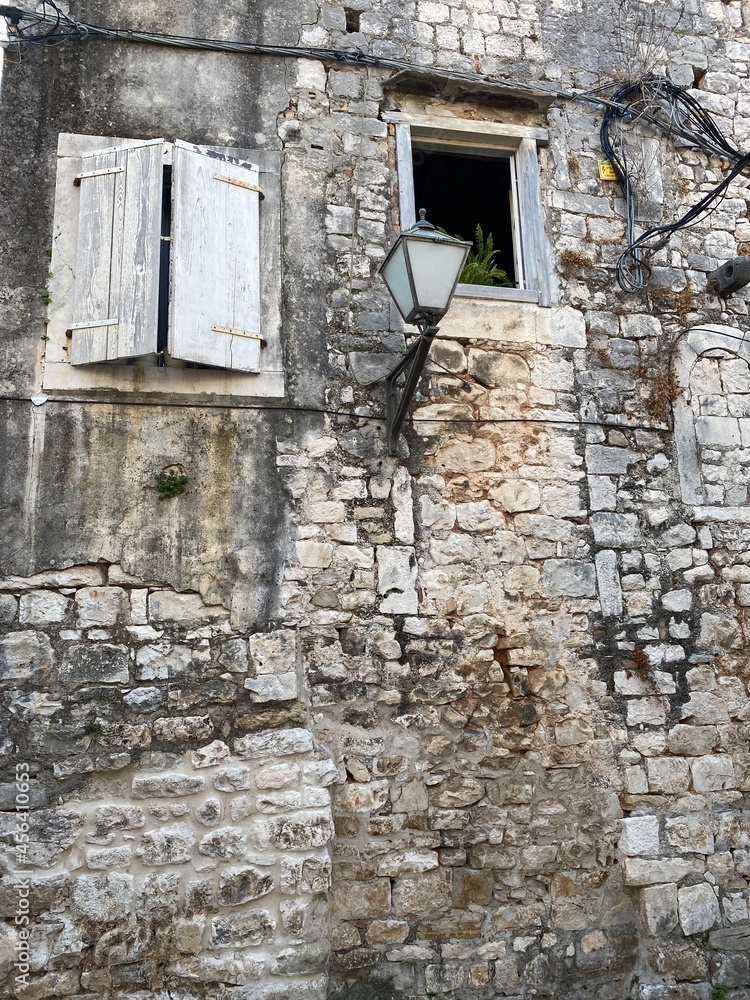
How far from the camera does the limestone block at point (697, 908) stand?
445 cm

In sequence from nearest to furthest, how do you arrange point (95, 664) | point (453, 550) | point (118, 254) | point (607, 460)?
1. point (95, 664)
2. point (118, 254)
3. point (453, 550)
4. point (607, 460)

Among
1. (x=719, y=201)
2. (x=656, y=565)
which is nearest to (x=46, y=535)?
(x=656, y=565)

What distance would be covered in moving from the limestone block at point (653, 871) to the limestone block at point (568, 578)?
1.40 meters

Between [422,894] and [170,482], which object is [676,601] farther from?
[170,482]

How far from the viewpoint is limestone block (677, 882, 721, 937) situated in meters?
4.45

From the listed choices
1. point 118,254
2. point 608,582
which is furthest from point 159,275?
point 608,582

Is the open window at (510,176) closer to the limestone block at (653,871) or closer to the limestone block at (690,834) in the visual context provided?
the limestone block at (690,834)

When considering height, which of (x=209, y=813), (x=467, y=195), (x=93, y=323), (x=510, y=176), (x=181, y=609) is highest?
(x=467, y=195)

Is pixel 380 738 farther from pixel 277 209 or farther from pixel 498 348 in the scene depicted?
pixel 277 209

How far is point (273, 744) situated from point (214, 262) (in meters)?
2.49

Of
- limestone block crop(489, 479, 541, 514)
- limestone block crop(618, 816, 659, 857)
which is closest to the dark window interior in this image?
limestone block crop(489, 479, 541, 514)

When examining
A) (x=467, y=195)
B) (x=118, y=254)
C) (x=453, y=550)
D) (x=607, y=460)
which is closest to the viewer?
(x=118, y=254)

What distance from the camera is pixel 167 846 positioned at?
157 inches

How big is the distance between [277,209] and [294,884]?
3533 mm
